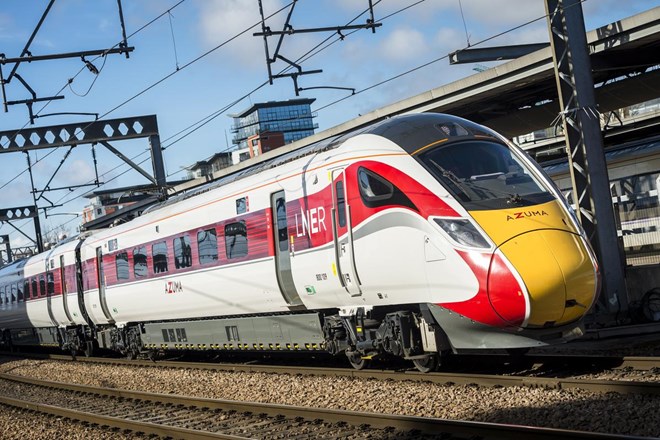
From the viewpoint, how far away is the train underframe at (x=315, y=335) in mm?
11477

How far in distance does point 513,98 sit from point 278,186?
881cm

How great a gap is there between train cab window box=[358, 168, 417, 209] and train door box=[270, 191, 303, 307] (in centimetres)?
234

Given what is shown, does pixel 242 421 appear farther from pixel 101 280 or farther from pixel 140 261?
pixel 101 280

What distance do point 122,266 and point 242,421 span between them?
10.4 m

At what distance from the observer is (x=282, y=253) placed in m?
13.8

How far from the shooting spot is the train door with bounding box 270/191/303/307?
539 inches

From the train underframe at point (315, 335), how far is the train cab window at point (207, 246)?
4.10ft

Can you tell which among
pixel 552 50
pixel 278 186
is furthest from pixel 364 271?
pixel 552 50

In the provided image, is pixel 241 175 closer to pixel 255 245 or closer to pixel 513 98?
pixel 255 245

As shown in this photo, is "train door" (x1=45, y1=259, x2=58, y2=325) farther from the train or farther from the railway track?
the railway track

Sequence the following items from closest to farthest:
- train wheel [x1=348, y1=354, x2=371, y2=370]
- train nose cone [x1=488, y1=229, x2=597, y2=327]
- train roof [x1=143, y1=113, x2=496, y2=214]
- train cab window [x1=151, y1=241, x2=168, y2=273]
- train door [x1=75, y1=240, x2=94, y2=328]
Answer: train nose cone [x1=488, y1=229, x2=597, y2=327] < train roof [x1=143, y1=113, x2=496, y2=214] < train wheel [x1=348, y1=354, x2=371, y2=370] < train cab window [x1=151, y1=241, x2=168, y2=273] < train door [x1=75, y1=240, x2=94, y2=328]

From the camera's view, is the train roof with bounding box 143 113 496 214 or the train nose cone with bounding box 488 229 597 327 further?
the train roof with bounding box 143 113 496 214

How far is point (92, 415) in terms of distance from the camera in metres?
12.9

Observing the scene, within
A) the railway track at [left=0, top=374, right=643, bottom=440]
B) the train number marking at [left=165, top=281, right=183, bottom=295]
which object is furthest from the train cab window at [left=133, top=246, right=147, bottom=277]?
the railway track at [left=0, top=374, right=643, bottom=440]
